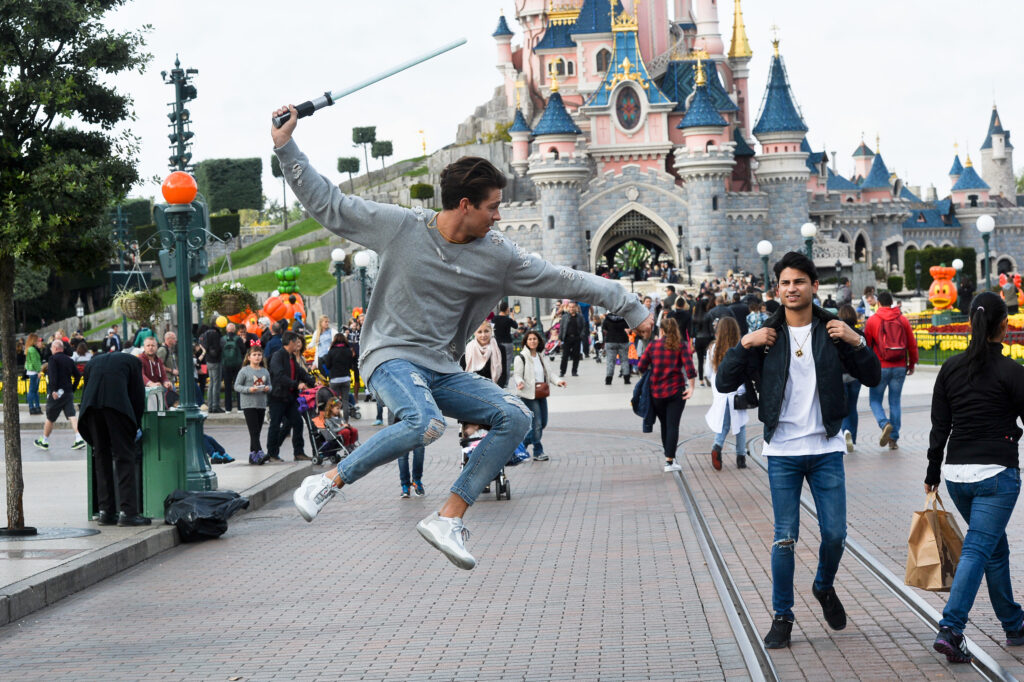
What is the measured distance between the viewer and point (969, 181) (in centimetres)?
9725

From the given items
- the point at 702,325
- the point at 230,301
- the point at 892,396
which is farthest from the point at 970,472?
the point at 230,301

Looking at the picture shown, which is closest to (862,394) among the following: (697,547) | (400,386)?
(697,547)

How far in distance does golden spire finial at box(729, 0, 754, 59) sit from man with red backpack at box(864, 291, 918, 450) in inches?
2802

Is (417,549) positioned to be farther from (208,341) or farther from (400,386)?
(208,341)

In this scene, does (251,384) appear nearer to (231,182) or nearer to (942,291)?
(942,291)

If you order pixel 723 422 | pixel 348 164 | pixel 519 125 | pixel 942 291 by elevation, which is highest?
pixel 348 164

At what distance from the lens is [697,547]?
9.44 m

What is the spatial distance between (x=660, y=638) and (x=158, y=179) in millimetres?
6874

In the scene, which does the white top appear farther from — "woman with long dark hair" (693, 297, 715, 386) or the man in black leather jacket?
"woman with long dark hair" (693, 297, 715, 386)

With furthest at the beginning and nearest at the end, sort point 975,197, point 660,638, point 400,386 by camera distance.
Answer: point 975,197 → point 660,638 → point 400,386

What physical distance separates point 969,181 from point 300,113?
97975 millimetres

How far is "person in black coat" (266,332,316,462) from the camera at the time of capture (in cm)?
1566

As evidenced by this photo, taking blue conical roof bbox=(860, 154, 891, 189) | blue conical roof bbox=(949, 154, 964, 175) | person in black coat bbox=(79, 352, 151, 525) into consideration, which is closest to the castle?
blue conical roof bbox=(860, 154, 891, 189)

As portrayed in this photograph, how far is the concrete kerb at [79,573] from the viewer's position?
7871mm
